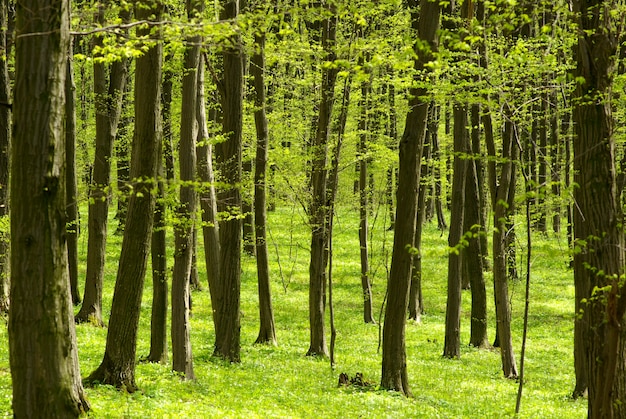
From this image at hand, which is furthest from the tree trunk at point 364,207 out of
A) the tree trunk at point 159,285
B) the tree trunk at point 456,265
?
the tree trunk at point 159,285

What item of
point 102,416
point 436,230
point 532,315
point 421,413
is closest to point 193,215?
point 102,416

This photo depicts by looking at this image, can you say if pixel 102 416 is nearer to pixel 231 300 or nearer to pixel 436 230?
pixel 231 300

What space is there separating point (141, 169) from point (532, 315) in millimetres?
21375

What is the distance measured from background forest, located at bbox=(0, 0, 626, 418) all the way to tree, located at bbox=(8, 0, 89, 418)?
0.02 m

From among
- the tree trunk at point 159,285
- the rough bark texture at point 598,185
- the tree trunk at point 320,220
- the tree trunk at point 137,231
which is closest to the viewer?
the rough bark texture at point 598,185

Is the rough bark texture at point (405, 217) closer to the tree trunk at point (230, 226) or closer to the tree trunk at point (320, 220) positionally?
the tree trunk at point (230, 226)

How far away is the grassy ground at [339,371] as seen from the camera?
1098 cm

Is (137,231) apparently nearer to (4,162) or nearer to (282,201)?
(4,162)

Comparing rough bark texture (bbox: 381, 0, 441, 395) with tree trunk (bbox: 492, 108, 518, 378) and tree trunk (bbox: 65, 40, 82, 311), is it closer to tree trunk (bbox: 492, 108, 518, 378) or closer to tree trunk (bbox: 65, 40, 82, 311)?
tree trunk (bbox: 492, 108, 518, 378)

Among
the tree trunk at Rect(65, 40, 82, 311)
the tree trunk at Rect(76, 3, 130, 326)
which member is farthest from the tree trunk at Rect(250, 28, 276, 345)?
the tree trunk at Rect(65, 40, 82, 311)

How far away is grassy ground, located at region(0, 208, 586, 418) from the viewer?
11.0 metres

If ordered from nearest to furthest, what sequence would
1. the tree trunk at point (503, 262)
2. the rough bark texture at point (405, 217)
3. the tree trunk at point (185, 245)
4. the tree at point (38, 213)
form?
the tree at point (38, 213)
the rough bark texture at point (405, 217)
the tree trunk at point (185, 245)
the tree trunk at point (503, 262)

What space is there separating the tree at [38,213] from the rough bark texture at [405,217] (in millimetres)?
7225

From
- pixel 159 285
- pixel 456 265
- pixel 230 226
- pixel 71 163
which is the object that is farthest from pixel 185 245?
pixel 456 265
